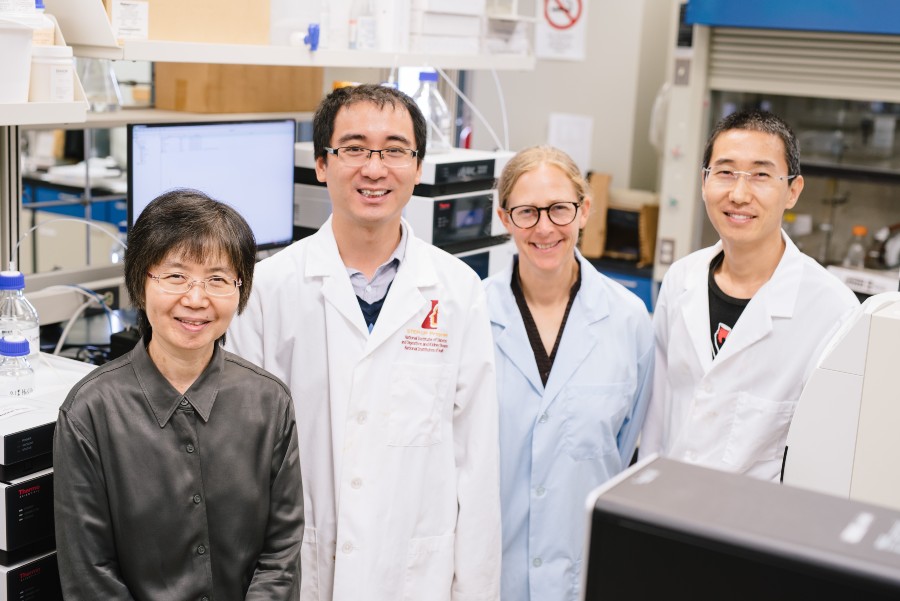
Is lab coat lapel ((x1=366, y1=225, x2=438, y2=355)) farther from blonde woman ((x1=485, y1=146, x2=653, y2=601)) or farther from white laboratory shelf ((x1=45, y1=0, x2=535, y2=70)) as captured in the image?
white laboratory shelf ((x1=45, y1=0, x2=535, y2=70))

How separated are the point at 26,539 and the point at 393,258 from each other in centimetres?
72

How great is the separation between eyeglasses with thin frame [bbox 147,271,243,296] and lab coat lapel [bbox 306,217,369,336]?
0.25 meters

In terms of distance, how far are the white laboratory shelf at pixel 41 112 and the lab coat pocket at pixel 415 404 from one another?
74cm

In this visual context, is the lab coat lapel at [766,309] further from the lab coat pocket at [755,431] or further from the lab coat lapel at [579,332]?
the lab coat lapel at [579,332]

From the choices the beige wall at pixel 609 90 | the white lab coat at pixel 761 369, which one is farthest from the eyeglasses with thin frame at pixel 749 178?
the beige wall at pixel 609 90

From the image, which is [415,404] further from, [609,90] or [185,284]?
[609,90]

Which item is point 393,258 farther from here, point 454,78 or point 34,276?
point 454,78

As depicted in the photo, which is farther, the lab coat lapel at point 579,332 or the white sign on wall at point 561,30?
the white sign on wall at point 561,30

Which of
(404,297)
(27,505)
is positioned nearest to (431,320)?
(404,297)

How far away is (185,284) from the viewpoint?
4.59ft

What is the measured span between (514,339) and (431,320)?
8.4 inches

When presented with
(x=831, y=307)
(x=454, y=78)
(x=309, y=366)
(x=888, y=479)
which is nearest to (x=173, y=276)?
(x=309, y=366)

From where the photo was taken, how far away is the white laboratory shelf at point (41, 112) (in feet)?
Result: 5.47

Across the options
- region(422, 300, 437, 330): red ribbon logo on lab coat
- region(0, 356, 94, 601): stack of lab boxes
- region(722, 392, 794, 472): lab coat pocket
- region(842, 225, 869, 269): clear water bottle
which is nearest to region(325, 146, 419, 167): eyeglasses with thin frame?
region(422, 300, 437, 330): red ribbon logo on lab coat
